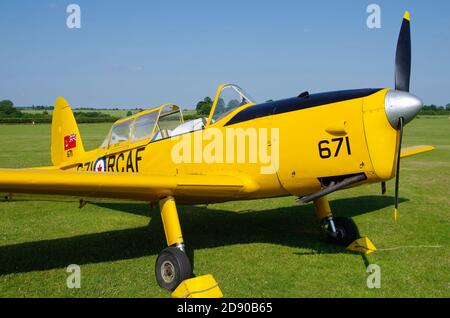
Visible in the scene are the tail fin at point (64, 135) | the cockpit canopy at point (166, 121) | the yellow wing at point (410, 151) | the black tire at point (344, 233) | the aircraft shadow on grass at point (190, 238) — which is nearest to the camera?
the aircraft shadow on grass at point (190, 238)

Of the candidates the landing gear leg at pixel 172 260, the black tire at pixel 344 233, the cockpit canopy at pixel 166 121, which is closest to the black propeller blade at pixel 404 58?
the cockpit canopy at pixel 166 121

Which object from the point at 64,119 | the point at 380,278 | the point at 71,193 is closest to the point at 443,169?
the point at 380,278

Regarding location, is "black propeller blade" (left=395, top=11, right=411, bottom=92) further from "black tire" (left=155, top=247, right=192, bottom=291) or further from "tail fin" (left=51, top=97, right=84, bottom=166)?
"tail fin" (left=51, top=97, right=84, bottom=166)

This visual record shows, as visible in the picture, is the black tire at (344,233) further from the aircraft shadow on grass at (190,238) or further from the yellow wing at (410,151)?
the yellow wing at (410,151)

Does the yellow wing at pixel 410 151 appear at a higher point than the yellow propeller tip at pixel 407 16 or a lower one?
lower

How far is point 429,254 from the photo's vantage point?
18.4ft

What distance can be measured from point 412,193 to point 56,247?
836 cm

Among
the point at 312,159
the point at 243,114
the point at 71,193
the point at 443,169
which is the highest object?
the point at 243,114

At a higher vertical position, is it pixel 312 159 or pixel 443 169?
pixel 312 159

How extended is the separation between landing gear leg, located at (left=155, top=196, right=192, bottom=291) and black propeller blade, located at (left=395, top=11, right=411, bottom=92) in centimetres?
299

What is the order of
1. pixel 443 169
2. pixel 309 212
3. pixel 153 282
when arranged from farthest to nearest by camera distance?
pixel 443 169 → pixel 309 212 → pixel 153 282

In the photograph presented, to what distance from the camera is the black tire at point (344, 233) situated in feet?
19.9

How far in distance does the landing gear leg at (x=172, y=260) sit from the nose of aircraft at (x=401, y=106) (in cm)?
268
